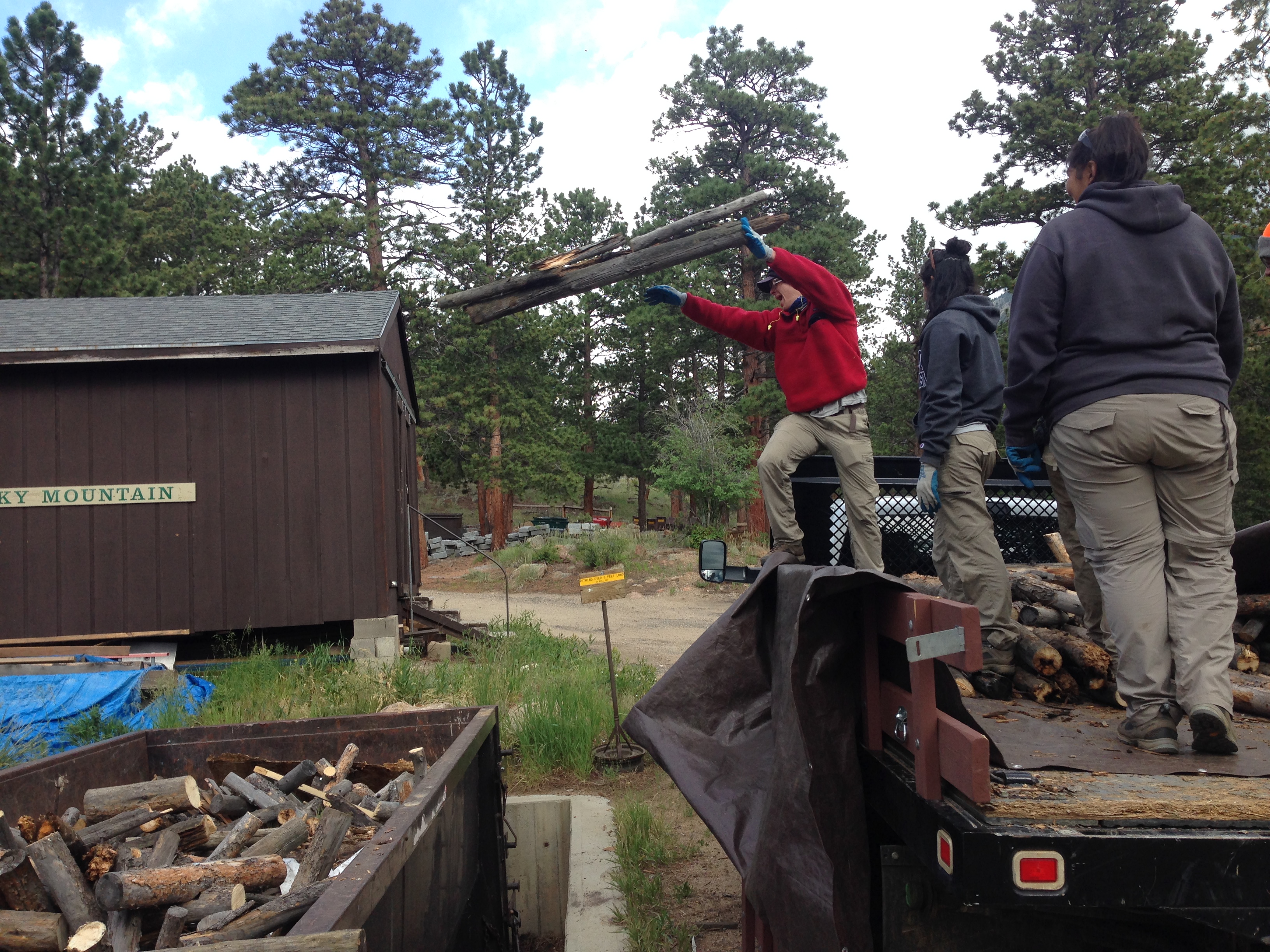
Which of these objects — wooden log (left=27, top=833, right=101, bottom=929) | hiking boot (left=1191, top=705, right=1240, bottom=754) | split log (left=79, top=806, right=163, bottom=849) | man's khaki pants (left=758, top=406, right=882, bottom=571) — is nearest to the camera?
hiking boot (left=1191, top=705, right=1240, bottom=754)

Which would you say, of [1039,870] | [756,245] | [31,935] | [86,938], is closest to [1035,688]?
[1039,870]

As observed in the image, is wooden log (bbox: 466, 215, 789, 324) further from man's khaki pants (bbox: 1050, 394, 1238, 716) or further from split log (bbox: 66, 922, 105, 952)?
split log (bbox: 66, 922, 105, 952)

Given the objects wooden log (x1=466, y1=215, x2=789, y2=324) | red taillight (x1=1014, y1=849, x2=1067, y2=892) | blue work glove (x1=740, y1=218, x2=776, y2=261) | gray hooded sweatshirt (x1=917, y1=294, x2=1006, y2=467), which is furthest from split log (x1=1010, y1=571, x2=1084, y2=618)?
wooden log (x1=466, y1=215, x2=789, y2=324)

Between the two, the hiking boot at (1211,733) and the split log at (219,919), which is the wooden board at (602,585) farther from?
the hiking boot at (1211,733)

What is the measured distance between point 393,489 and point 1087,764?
31.7 feet

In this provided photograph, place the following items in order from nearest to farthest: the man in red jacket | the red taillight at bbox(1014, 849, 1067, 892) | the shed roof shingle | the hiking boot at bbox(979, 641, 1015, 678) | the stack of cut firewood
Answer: the red taillight at bbox(1014, 849, 1067, 892) → the stack of cut firewood → the hiking boot at bbox(979, 641, 1015, 678) → the man in red jacket → the shed roof shingle

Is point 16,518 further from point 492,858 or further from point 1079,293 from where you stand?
point 1079,293

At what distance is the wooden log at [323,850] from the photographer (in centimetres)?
240

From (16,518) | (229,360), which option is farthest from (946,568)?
(16,518)

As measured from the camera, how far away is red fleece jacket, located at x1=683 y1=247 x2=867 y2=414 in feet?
12.8

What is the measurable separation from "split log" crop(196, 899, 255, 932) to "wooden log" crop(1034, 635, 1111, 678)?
2380 mm

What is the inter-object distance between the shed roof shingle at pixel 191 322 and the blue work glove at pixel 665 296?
512cm

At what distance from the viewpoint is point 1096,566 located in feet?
7.93

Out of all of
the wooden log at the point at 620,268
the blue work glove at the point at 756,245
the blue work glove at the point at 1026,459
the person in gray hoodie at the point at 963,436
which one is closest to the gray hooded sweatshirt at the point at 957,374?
the person in gray hoodie at the point at 963,436
